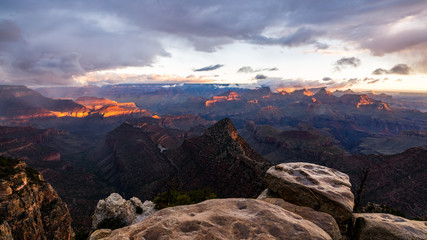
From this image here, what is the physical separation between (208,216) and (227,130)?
96.2 m

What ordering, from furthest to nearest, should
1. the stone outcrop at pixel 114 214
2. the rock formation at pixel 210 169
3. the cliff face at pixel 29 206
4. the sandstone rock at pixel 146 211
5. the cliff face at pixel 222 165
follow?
the rock formation at pixel 210 169
the cliff face at pixel 222 165
the cliff face at pixel 29 206
the sandstone rock at pixel 146 211
the stone outcrop at pixel 114 214

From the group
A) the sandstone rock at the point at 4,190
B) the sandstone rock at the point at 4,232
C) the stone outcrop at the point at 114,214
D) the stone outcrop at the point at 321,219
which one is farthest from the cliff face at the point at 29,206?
the stone outcrop at the point at 321,219

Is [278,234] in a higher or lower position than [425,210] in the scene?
higher

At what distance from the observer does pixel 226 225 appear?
11.7 metres

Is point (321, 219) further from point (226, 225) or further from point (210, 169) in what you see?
point (210, 169)

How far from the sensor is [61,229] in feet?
197

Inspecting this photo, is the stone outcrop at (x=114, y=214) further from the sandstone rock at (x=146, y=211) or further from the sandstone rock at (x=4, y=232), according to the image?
the sandstone rock at (x=4, y=232)

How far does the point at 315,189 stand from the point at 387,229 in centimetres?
553

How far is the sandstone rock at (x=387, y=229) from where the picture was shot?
14.1 meters

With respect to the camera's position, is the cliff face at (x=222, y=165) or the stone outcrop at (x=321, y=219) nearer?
the stone outcrop at (x=321, y=219)

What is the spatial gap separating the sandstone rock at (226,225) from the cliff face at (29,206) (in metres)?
63.5

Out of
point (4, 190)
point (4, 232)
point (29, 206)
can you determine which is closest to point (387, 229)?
point (4, 232)

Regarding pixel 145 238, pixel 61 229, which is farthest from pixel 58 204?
pixel 145 238

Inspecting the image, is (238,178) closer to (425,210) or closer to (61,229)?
(61,229)
